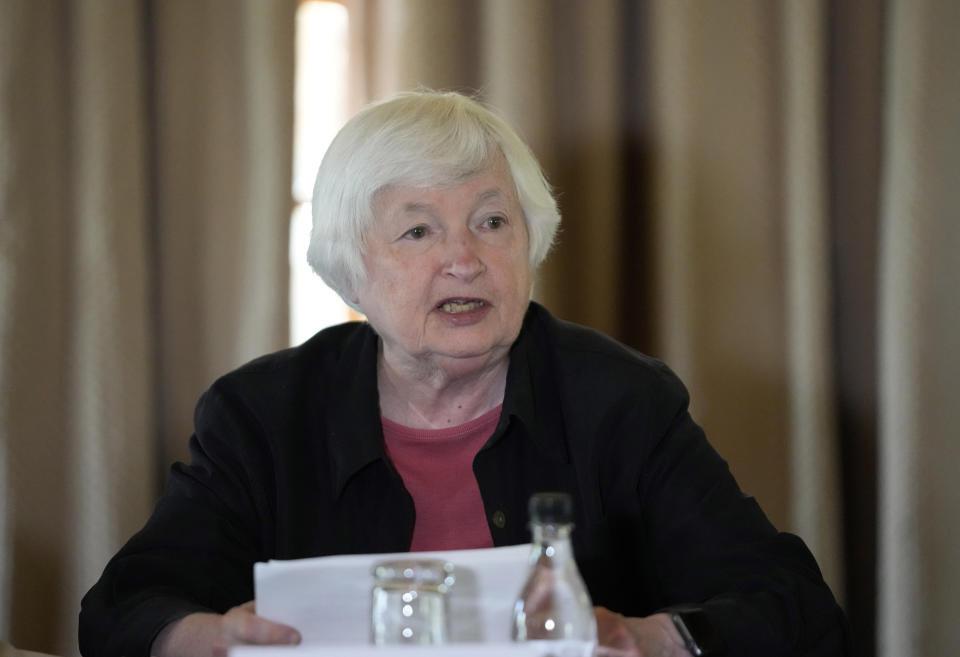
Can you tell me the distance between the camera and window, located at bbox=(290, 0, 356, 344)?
2.53m

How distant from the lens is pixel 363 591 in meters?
1.06

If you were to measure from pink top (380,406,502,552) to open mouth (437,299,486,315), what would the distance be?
0.22 meters

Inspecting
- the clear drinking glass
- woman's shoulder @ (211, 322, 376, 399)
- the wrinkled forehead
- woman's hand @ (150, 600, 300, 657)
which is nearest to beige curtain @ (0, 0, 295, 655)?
woman's shoulder @ (211, 322, 376, 399)

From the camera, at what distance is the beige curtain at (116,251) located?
2293 mm

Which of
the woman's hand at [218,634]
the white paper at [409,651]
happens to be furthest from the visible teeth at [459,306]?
the white paper at [409,651]

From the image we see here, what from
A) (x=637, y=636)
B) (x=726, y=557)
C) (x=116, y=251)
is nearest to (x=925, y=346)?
(x=726, y=557)

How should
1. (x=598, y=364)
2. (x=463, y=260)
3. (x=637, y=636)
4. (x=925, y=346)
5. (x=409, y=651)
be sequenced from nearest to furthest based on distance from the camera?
1. (x=409, y=651)
2. (x=637, y=636)
3. (x=463, y=260)
4. (x=598, y=364)
5. (x=925, y=346)

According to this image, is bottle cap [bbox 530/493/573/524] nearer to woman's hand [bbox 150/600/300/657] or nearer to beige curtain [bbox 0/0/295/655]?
woman's hand [bbox 150/600/300/657]

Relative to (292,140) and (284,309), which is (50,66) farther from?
(284,309)

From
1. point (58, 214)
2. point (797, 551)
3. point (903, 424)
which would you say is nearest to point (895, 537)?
point (903, 424)

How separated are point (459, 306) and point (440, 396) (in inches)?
7.4

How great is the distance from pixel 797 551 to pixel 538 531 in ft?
2.58

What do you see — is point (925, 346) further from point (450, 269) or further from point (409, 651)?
point (409, 651)

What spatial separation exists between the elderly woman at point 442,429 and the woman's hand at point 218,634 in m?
0.20
